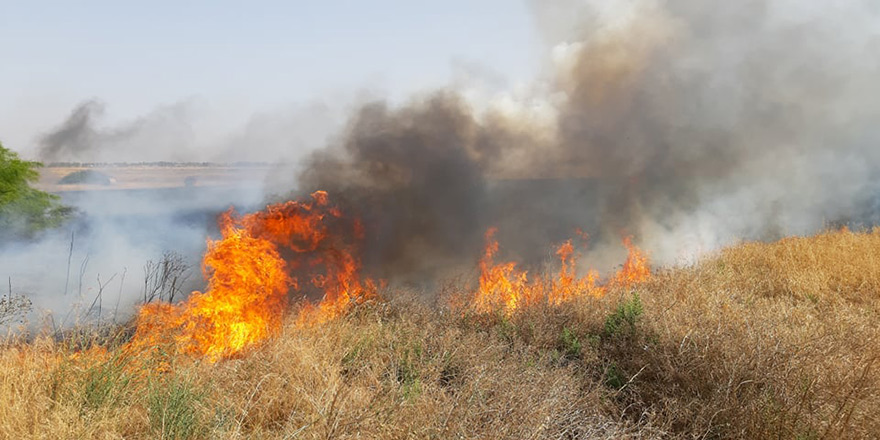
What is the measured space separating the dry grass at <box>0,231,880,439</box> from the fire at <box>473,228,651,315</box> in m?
0.69

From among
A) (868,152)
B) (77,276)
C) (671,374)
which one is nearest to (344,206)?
(77,276)

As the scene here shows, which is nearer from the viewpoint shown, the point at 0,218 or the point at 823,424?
the point at 823,424

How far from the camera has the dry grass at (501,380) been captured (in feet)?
10.4

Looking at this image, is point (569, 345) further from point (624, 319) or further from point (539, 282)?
point (539, 282)

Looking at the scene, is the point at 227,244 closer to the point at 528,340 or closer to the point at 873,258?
the point at 528,340

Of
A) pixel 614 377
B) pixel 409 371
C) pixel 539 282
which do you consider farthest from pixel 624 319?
pixel 409 371

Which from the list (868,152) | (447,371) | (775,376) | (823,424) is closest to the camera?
(823,424)

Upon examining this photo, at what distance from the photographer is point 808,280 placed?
7.28 m

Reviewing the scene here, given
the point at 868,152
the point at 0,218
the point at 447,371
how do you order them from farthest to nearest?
the point at 0,218
the point at 868,152
the point at 447,371

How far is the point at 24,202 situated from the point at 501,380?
2171 centimetres

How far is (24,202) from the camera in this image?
1775cm

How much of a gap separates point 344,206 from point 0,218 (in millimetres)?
13336

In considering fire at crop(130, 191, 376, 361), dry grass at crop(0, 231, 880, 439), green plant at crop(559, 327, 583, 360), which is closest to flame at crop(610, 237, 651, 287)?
dry grass at crop(0, 231, 880, 439)

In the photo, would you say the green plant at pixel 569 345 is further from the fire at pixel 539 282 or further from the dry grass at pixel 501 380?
the fire at pixel 539 282
